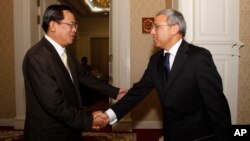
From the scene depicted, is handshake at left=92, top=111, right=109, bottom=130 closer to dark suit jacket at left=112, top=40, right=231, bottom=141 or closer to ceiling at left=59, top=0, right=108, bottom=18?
dark suit jacket at left=112, top=40, right=231, bottom=141

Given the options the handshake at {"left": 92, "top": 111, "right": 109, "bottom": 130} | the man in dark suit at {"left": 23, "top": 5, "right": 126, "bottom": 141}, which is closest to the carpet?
the handshake at {"left": 92, "top": 111, "right": 109, "bottom": 130}

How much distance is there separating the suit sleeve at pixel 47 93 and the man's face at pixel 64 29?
262 mm

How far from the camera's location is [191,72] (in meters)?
2.16

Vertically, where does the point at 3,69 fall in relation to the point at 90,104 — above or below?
above

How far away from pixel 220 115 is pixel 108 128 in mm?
3522

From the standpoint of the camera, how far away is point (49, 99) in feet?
6.75

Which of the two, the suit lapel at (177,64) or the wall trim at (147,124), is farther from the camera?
the wall trim at (147,124)

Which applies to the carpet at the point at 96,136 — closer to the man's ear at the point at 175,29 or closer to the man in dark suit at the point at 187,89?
the man in dark suit at the point at 187,89

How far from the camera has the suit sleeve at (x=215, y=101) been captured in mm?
2050

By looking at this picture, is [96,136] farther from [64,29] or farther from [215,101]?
[215,101]

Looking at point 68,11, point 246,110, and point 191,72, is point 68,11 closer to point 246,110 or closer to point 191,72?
point 191,72

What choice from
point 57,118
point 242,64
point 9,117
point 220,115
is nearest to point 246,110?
point 242,64

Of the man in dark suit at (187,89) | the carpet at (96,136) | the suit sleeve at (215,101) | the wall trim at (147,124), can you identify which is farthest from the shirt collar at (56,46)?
the wall trim at (147,124)

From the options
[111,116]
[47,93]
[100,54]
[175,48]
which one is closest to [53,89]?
[47,93]
